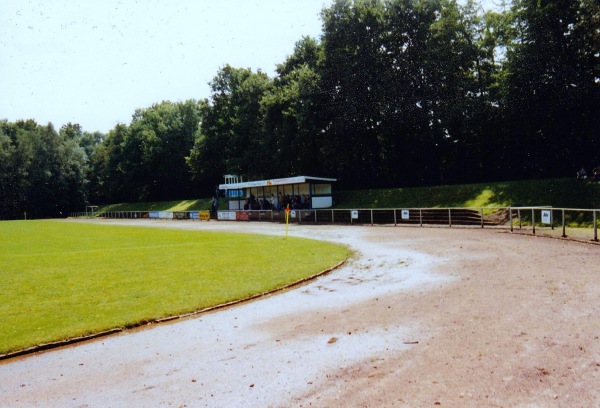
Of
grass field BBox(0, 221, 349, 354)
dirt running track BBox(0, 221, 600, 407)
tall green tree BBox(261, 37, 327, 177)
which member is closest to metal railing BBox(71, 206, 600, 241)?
grass field BBox(0, 221, 349, 354)

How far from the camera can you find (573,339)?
6098 millimetres

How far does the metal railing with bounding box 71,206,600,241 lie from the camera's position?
22.0 m

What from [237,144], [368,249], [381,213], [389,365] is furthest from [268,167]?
[389,365]

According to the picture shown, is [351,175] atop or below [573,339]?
atop

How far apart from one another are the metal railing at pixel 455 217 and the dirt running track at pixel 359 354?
11465 mm

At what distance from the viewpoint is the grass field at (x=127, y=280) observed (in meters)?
8.18

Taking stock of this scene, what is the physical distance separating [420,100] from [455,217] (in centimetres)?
1596

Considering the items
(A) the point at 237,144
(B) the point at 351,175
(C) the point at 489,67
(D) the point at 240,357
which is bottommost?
(D) the point at 240,357

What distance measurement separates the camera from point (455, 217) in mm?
28266

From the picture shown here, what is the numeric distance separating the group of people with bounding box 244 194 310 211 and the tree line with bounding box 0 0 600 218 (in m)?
7.89

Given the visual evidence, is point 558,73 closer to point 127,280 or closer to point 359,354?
point 127,280

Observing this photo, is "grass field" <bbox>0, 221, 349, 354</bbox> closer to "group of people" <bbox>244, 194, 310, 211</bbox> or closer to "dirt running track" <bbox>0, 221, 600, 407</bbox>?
"dirt running track" <bbox>0, 221, 600, 407</bbox>

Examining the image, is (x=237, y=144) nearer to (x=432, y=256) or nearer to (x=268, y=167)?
(x=268, y=167)

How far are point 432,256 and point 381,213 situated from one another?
56.7 ft
